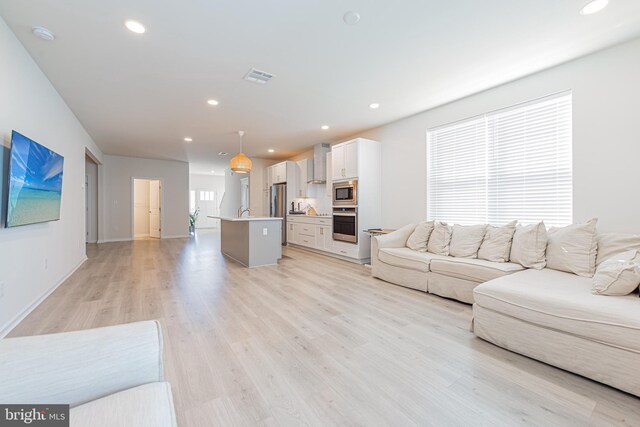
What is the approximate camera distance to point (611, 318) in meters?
1.61

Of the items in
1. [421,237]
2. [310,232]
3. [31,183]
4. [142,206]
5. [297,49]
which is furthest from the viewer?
[142,206]

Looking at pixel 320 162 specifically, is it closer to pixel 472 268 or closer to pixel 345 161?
pixel 345 161

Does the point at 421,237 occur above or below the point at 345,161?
below

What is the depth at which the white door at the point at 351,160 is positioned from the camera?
505 centimetres

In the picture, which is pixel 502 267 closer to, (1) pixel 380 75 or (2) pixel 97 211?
(1) pixel 380 75

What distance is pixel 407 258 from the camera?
351cm

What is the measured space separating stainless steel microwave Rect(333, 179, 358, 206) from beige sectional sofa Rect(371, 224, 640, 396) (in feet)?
8.41

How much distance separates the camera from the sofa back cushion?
230cm

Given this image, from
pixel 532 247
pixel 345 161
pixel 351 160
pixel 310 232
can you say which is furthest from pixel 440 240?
pixel 310 232

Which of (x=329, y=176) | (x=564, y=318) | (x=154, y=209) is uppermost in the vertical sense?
(x=329, y=176)

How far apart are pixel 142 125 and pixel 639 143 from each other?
6920 mm

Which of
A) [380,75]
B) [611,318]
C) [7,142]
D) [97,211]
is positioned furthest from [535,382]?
[97,211]

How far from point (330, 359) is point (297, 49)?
281 cm

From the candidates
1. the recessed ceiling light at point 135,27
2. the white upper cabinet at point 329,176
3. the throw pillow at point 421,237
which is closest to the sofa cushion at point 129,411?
the recessed ceiling light at point 135,27
